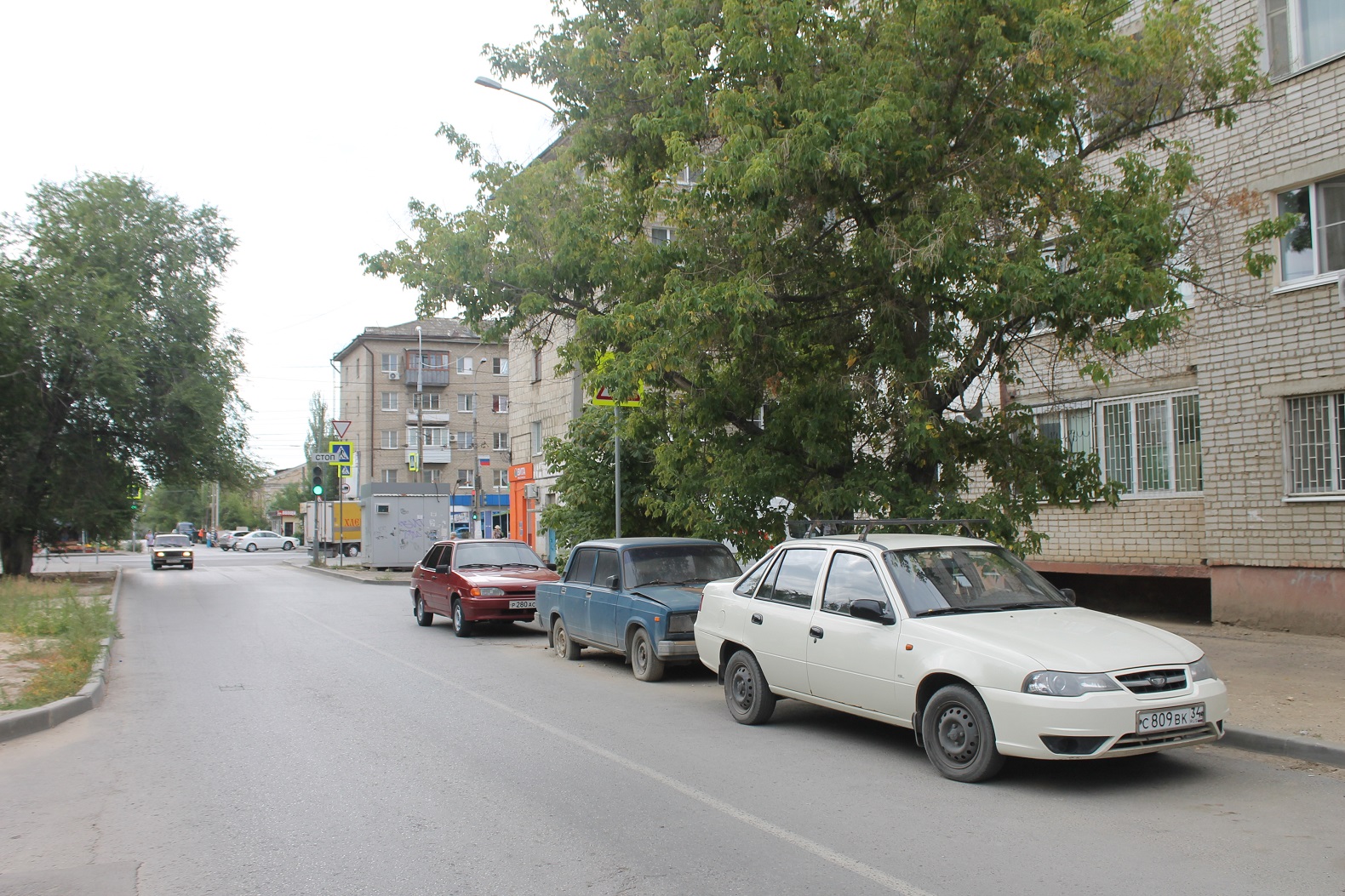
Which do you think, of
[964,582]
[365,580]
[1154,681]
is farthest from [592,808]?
[365,580]

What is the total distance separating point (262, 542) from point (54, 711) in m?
70.0

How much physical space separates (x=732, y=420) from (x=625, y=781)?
6.08 meters

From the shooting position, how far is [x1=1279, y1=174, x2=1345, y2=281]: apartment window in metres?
13.9

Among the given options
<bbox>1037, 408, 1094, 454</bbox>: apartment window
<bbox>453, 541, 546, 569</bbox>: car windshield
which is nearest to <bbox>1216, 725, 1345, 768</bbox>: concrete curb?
<bbox>1037, 408, 1094, 454</bbox>: apartment window

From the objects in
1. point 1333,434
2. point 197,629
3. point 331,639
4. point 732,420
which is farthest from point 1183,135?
point 197,629

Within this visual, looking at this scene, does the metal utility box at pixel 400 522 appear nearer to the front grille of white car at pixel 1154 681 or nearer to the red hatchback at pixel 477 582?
the red hatchback at pixel 477 582

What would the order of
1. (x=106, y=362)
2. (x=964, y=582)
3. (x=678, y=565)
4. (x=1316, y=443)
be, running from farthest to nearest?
(x=106, y=362)
(x=1316, y=443)
(x=678, y=565)
(x=964, y=582)

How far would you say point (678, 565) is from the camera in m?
12.5

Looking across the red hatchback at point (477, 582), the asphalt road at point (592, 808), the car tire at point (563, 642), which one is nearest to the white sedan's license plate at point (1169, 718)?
the asphalt road at point (592, 808)

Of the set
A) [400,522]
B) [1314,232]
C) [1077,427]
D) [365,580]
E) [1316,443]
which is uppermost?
[1314,232]

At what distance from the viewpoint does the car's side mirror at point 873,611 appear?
7.49 metres

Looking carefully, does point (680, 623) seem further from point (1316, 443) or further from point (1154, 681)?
point (1316, 443)

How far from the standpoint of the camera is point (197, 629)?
708 inches

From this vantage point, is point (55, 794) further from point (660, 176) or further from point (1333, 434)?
point (1333, 434)
